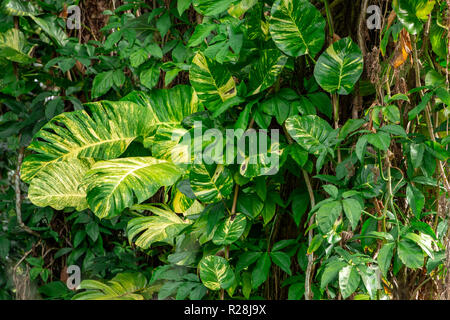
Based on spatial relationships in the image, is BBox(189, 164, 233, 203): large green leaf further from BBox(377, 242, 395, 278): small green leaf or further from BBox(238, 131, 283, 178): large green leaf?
BBox(377, 242, 395, 278): small green leaf

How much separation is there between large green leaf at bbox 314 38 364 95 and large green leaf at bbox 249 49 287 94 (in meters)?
0.10

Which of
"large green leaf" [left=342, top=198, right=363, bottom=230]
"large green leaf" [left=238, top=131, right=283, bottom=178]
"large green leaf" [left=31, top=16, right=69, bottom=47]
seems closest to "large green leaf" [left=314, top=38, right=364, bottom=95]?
"large green leaf" [left=238, top=131, right=283, bottom=178]

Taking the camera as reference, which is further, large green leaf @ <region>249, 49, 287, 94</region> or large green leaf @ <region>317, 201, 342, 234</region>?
large green leaf @ <region>249, 49, 287, 94</region>

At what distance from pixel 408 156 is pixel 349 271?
0.36 m

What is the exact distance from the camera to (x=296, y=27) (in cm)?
117

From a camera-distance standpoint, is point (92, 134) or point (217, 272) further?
point (92, 134)

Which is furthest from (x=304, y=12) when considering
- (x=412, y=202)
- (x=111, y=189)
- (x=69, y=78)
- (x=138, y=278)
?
(x=69, y=78)

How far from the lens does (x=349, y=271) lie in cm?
102

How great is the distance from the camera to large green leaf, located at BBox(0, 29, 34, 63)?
207 cm

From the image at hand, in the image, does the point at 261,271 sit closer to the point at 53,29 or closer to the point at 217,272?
→ the point at 217,272

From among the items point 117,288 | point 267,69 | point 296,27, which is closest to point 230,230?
point 267,69

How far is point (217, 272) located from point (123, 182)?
0.37 meters

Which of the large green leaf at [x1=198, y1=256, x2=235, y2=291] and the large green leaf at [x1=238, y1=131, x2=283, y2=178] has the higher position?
the large green leaf at [x1=238, y1=131, x2=283, y2=178]

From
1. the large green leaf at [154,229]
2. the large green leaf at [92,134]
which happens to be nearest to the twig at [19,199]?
the large green leaf at [92,134]
